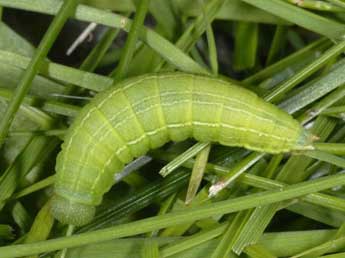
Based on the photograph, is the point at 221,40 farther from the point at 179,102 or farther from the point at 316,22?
the point at 179,102

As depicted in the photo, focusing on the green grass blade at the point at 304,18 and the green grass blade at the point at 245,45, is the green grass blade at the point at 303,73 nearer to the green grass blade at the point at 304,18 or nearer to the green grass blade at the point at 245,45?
the green grass blade at the point at 304,18

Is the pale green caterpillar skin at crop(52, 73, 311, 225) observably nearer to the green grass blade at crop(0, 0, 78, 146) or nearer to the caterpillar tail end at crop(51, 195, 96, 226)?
the caterpillar tail end at crop(51, 195, 96, 226)

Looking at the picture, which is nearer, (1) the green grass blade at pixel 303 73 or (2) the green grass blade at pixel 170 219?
(2) the green grass blade at pixel 170 219

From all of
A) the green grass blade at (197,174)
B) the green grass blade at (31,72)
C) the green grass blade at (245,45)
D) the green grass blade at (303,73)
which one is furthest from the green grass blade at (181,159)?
the green grass blade at (245,45)

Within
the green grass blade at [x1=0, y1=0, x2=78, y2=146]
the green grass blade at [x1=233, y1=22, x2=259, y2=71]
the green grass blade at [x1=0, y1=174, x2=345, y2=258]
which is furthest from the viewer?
the green grass blade at [x1=233, y1=22, x2=259, y2=71]

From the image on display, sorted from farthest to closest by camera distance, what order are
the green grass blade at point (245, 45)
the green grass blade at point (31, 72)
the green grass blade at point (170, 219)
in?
1. the green grass blade at point (245, 45)
2. the green grass blade at point (31, 72)
3. the green grass blade at point (170, 219)

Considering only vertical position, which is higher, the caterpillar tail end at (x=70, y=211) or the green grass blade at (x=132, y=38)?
the green grass blade at (x=132, y=38)

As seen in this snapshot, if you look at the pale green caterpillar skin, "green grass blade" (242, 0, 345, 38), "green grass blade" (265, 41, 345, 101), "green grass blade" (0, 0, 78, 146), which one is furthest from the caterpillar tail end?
"green grass blade" (242, 0, 345, 38)

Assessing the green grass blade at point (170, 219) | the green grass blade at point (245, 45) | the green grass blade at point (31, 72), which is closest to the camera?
the green grass blade at point (170, 219)
